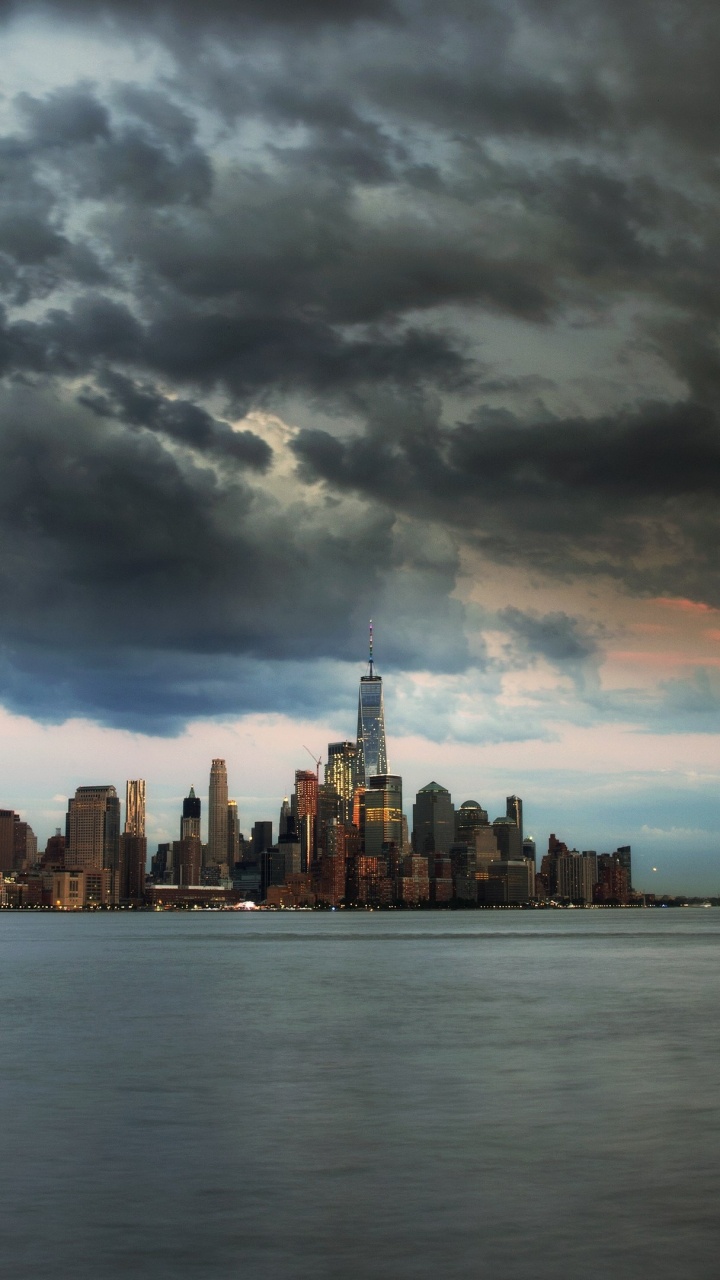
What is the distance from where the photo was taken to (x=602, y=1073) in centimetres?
5659

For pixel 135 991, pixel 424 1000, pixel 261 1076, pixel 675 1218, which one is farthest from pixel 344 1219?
pixel 135 991

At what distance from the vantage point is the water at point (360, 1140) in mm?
27859

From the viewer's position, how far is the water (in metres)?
27.9

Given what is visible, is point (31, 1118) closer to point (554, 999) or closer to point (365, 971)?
point (554, 999)

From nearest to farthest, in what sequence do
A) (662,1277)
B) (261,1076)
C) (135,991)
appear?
(662,1277) < (261,1076) < (135,991)

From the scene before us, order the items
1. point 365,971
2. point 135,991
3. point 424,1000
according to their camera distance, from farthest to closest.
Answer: point 365,971
point 135,991
point 424,1000

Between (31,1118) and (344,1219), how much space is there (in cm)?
1855

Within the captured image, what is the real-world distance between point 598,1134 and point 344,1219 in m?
13.6

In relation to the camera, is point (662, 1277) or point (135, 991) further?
point (135, 991)

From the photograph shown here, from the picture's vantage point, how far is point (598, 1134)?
41812 millimetres

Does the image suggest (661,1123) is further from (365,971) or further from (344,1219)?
(365,971)

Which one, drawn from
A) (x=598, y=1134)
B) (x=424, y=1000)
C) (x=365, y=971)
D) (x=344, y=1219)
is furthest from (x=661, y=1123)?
(x=365, y=971)

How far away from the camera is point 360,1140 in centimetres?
4100

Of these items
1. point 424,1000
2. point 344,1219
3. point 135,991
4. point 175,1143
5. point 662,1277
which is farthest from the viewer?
point 135,991
